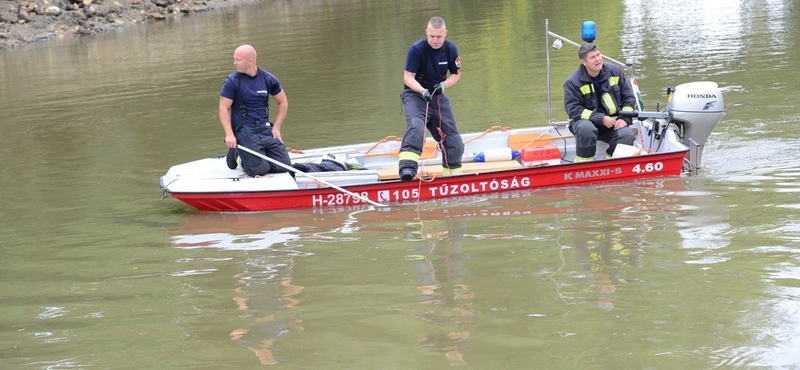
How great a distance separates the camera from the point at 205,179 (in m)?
9.51

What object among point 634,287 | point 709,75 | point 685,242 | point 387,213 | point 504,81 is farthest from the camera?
point 504,81

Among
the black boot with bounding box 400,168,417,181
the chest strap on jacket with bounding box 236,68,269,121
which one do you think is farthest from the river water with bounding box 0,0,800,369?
the chest strap on jacket with bounding box 236,68,269,121

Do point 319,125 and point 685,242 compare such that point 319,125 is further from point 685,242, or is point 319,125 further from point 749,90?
point 685,242

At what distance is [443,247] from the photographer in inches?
303

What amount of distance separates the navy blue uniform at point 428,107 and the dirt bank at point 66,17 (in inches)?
1014

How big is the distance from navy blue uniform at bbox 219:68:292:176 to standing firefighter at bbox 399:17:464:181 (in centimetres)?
128

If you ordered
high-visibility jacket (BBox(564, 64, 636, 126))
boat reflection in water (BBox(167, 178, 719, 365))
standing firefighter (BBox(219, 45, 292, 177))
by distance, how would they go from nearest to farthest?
1. boat reflection in water (BBox(167, 178, 719, 365))
2. standing firefighter (BBox(219, 45, 292, 177))
3. high-visibility jacket (BBox(564, 64, 636, 126))

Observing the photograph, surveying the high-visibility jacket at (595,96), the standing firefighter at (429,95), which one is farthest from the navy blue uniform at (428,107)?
the high-visibility jacket at (595,96)

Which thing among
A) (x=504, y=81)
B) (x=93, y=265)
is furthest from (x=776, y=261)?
(x=504, y=81)

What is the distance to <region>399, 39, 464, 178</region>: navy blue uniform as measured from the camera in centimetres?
933

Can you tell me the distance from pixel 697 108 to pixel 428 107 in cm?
266

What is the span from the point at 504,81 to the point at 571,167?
8.66 metres

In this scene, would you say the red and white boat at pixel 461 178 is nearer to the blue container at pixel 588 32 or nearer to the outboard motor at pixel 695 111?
the outboard motor at pixel 695 111

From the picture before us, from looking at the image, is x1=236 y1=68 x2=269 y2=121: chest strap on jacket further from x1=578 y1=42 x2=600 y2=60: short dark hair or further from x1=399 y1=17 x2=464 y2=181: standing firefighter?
x1=578 y1=42 x2=600 y2=60: short dark hair
